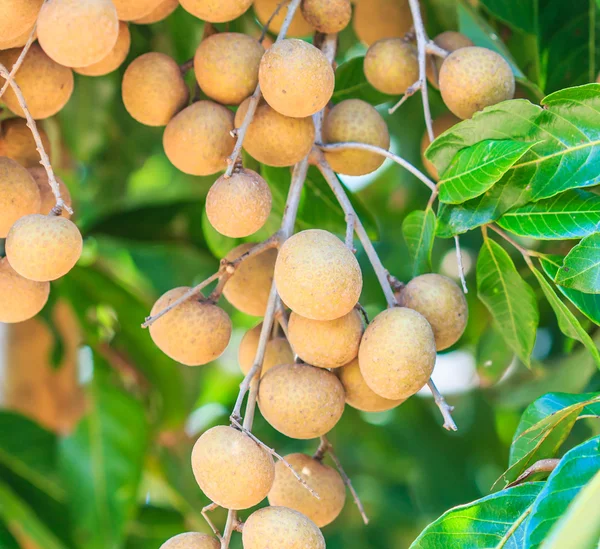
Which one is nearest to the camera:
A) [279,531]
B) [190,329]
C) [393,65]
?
[279,531]

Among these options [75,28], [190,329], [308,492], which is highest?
[75,28]

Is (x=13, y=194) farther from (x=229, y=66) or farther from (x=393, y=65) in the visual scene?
(x=393, y=65)

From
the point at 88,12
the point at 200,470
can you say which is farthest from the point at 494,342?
the point at 88,12

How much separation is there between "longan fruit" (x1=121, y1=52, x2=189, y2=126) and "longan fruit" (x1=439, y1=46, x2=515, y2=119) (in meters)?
0.25

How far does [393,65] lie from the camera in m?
0.81

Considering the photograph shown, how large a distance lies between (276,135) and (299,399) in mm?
224

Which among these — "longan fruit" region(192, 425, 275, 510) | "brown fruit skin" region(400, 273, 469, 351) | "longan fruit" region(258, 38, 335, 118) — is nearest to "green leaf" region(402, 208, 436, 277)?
"brown fruit skin" region(400, 273, 469, 351)

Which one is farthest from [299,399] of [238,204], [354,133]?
[354,133]

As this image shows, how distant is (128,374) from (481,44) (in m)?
0.84

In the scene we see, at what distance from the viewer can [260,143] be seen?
709 mm

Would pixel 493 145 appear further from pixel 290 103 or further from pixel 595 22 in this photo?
pixel 595 22

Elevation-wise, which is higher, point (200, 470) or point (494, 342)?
point (200, 470)

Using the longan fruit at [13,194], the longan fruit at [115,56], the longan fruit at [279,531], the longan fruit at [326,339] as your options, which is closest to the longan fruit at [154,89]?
the longan fruit at [115,56]

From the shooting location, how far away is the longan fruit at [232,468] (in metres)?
0.59
